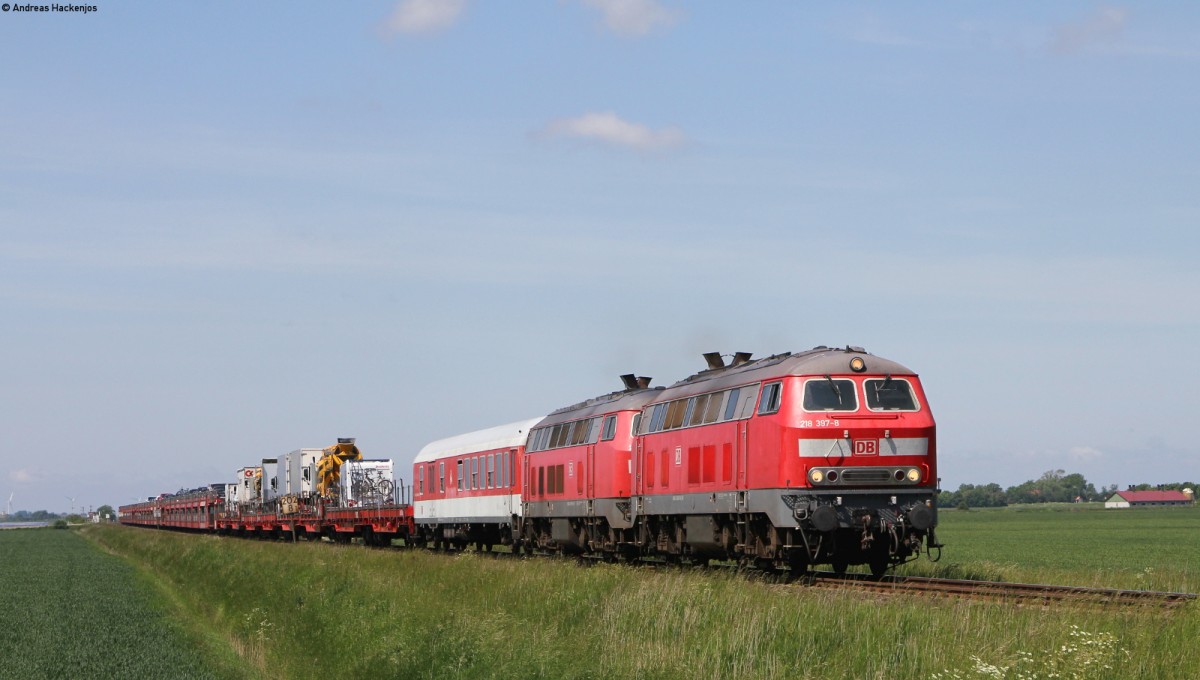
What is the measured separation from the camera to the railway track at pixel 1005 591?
1797 cm

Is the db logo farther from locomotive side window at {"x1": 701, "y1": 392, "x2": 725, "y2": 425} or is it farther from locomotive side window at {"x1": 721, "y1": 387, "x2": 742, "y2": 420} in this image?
locomotive side window at {"x1": 701, "y1": 392, "x2": 725, "y2": 425}

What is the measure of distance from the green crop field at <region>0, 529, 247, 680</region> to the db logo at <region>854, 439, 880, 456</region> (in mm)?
11916

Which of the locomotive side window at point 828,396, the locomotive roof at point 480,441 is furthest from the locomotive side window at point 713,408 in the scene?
the locomotive roof at point 480,441

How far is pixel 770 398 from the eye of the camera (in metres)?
25.5

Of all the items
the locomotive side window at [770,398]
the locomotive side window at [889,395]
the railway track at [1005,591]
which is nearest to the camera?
the railway track at [1005,591]

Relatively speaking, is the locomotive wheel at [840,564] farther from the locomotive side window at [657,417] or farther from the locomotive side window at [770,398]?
the locomotive side window at [657,417]

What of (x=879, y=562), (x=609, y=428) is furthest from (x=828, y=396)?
(x=609, y=428)

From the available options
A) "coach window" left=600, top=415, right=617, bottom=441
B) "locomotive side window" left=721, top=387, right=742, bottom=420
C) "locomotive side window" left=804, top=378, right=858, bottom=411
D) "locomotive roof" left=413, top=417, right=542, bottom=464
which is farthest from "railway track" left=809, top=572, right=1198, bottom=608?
"locomotive roof" left=413, top=417, right=542, bottom=464

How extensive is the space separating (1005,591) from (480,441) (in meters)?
30.0

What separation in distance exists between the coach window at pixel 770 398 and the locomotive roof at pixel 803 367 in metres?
0.21

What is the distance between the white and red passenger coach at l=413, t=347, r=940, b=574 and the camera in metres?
24.3

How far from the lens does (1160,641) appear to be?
46.2ft

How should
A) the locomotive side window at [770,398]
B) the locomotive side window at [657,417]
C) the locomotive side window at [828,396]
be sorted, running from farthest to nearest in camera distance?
the locomotive side window at [657,417], the locomotive side window at [770,398], the locomotive side window at [828,396]

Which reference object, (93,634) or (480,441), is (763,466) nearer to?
(93,634)
